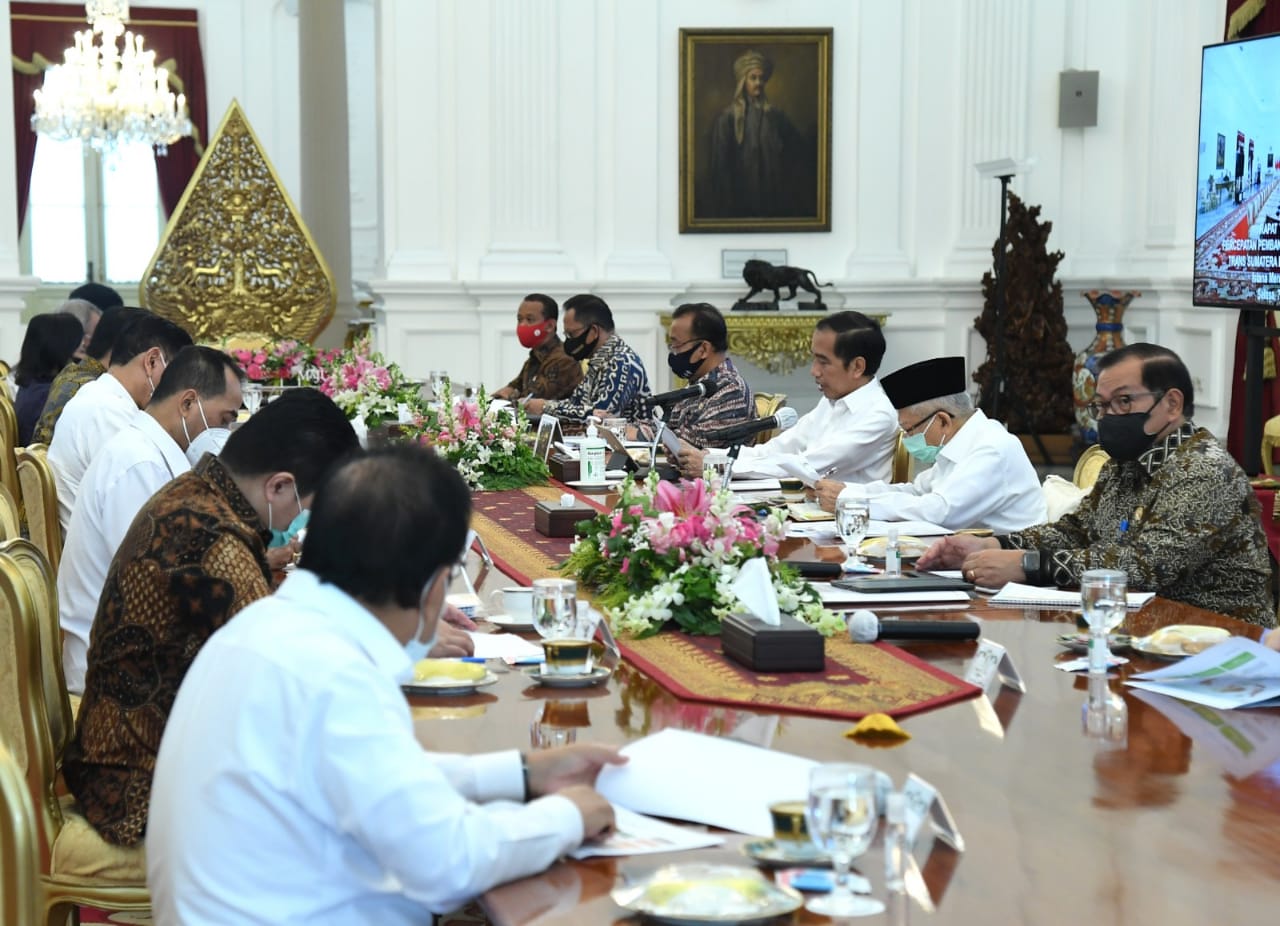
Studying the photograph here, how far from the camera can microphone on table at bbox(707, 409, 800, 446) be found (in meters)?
5.66

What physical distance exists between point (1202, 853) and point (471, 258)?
358 inches

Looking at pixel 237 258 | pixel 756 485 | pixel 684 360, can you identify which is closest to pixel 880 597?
pixel 756 485

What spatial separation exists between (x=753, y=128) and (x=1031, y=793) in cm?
911

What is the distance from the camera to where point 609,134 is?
10.7 m

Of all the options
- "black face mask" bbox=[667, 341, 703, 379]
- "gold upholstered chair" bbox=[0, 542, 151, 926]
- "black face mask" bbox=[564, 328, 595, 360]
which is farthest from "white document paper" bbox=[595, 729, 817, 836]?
"black face mask" bbox=[564, 328, 595, 360]

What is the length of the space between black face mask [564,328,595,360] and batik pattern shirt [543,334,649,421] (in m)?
0.41

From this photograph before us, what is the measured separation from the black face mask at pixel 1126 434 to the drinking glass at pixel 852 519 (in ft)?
1.87

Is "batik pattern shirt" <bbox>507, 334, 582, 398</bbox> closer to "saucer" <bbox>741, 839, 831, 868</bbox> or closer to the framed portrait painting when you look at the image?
the framed portrait painting

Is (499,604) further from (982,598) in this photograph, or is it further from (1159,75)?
(1159,75)

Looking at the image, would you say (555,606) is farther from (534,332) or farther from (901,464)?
(534,332)

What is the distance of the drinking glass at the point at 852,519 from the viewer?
11.4 ft

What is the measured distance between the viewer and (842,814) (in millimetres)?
1630

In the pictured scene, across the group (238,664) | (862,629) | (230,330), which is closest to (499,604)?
(862,629)

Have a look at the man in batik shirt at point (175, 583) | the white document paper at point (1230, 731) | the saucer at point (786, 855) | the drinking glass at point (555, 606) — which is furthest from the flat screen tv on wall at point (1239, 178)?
the saucer at point (786, 855)
